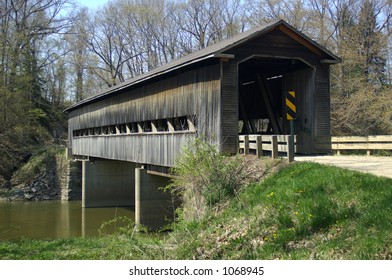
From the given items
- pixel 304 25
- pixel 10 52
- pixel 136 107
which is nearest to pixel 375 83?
pixel 304 25

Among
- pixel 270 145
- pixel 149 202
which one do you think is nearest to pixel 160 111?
pixel 149 202

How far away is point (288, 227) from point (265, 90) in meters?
8.94

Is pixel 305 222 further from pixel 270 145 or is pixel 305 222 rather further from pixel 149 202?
pixel 149 202

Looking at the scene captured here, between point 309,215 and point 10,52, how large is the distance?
32.8 metres

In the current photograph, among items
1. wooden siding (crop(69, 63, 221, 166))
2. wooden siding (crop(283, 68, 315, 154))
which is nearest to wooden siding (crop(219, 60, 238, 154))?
wooden siding (crop(69, 63, 221, 166))

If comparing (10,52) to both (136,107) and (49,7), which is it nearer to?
(49,7)

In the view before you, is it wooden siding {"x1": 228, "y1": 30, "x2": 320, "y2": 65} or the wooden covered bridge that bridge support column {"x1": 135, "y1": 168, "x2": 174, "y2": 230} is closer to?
the wooden covered bridge

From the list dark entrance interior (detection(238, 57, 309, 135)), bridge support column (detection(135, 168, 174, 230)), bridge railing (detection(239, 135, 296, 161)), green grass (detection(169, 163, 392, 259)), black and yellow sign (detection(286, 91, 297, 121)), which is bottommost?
bridge support column (detection(135, 168, 174, 230))

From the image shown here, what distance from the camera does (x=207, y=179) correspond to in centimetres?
889

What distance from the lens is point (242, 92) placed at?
53.7 ft

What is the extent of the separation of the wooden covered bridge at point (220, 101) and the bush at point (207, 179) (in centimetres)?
144

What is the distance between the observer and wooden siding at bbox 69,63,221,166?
11852mm

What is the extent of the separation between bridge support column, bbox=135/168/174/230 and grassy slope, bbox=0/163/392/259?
25.2ft

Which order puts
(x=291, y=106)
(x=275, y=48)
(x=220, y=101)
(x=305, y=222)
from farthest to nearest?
(x=275, y=48) < (x=220, y=101) < (x=291, y=106) < (x=305, y=222)
